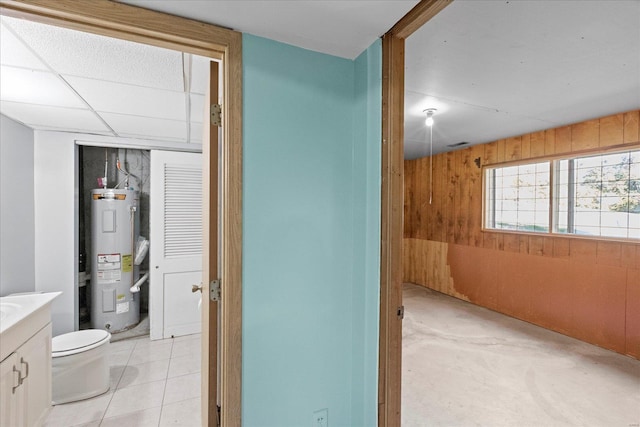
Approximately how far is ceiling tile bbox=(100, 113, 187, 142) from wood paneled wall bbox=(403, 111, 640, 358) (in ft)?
12.8

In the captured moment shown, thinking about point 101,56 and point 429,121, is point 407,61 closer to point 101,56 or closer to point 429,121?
point 429,121

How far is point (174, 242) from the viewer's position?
11.2 feet

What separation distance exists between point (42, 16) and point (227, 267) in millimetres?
1098

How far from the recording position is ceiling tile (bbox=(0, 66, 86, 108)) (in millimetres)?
1774

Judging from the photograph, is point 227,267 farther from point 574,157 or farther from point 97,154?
point 574,157

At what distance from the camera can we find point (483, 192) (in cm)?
433

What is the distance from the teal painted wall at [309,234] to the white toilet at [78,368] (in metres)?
1.70

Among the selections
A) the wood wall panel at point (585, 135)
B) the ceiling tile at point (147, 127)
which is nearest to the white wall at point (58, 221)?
the ceiling tile at point (147, 127)

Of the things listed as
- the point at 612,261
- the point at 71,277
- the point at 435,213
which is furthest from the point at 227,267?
the point at 435,213

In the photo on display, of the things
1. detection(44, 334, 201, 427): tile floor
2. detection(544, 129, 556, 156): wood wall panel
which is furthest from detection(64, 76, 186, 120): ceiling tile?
detection(544, 129, 556, 156): wood wall panel

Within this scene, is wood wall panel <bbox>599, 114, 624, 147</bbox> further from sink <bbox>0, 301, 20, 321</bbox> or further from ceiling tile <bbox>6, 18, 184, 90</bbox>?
sink <bbox>0, 301, 20, 321</bbox>

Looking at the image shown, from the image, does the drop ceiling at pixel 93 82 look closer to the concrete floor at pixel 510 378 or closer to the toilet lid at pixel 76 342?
the toilet lid at pixel 76 342

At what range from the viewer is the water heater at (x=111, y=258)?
328 cm

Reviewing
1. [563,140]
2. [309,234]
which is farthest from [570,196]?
[309,234]
